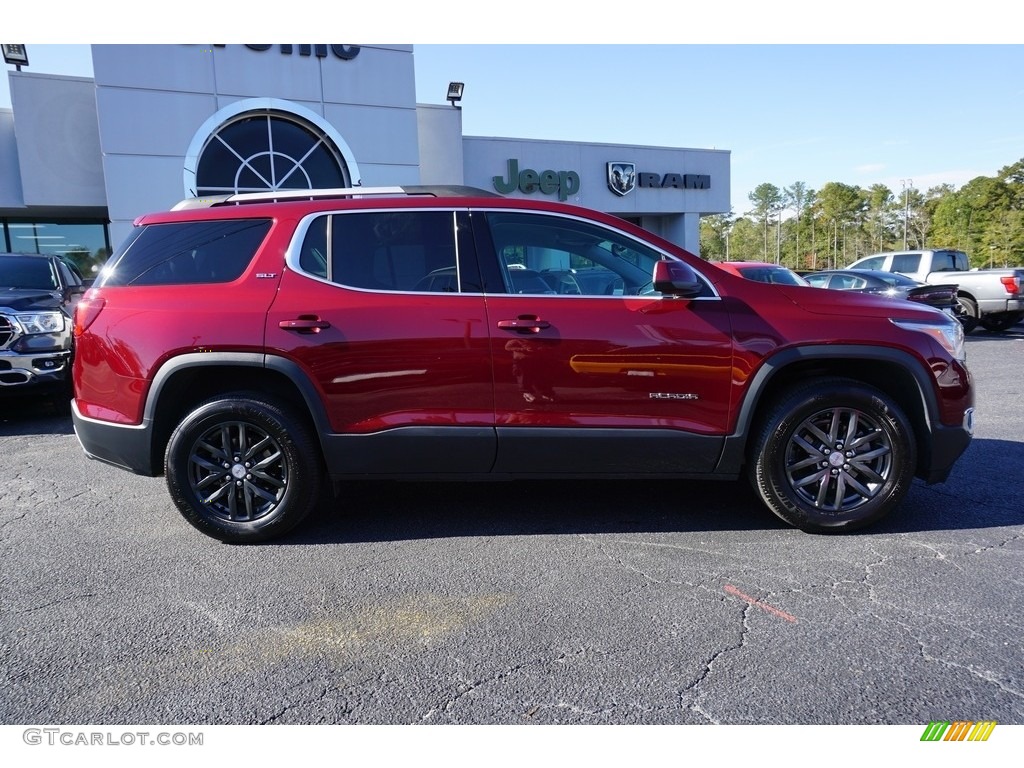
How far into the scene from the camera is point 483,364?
3592 millimetres

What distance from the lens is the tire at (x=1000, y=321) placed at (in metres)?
14.6

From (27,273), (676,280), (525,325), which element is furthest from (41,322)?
(676,280)

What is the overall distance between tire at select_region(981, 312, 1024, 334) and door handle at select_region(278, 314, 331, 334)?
1589 cm

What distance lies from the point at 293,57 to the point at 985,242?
69474 mm

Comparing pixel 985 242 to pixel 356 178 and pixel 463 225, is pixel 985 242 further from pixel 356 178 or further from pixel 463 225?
pixel 463 225

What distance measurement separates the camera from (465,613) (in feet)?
9.78

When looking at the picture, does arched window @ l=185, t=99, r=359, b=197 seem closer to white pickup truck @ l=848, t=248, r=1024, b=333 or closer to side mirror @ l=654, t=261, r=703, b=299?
white pickup truck @ l=848, t=248, r=1024, b=333

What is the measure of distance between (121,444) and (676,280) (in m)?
3.16

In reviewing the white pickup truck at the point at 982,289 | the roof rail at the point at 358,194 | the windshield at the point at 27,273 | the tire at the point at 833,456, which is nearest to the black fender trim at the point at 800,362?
the tire at the point at 833,456

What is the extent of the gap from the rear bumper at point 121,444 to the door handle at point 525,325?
2040mm

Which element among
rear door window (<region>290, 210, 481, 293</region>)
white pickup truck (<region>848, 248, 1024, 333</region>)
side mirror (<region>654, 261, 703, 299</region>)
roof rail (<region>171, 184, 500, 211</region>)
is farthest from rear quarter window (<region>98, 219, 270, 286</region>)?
white pickup truck (<region>848, 248, 1024, 333</region>)

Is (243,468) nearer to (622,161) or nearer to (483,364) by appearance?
(483,364)

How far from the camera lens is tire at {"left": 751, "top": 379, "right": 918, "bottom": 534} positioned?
3.65m

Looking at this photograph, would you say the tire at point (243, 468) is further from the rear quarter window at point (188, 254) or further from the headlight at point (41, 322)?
the headlight at point (41, 322)
